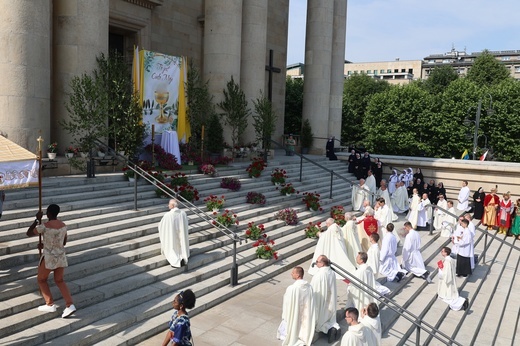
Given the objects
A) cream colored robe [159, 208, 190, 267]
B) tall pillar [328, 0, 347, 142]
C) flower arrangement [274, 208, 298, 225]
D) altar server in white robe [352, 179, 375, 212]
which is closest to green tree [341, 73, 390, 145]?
tall pillar [328, 0, 347, 142]

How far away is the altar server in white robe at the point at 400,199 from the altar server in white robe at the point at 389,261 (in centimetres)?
788

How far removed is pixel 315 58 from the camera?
86.5 ft

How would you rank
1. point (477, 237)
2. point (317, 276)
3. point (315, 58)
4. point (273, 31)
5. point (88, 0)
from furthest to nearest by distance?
1. point (273, 31)
2. point (315, 58)
3. point (477, 237)
4. point (88, 0)
5. point (317, 276)

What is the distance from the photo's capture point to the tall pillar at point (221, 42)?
19.1 m

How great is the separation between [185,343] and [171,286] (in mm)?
3815

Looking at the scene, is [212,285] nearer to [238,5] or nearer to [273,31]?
[238,5]

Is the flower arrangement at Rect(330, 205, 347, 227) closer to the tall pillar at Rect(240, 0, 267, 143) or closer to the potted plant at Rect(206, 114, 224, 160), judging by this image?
the potted plant at Rect(206, 114, 224, 160)

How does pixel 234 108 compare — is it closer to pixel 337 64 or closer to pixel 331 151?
pixel 331 151

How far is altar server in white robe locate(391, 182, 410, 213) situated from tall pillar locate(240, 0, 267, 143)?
6.80 meters

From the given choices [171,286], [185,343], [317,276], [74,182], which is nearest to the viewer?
[185,343]

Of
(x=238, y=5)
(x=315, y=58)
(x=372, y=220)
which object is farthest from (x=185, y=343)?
(x=315, y=58)

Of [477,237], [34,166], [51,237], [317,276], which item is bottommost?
[477,237]

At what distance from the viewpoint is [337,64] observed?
28234 millimetres

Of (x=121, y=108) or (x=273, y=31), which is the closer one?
(x=121, y=108)
